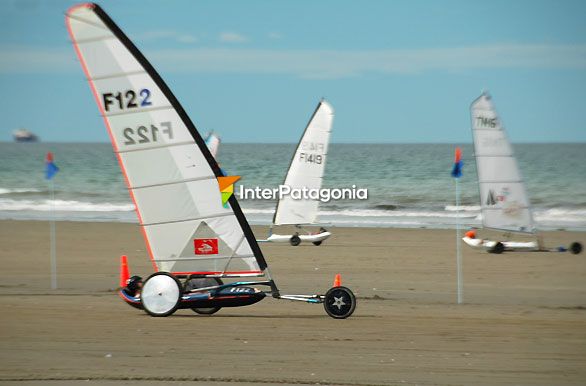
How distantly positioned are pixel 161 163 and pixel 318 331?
2703mm

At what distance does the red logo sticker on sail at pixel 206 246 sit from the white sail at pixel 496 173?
1270 centimetres

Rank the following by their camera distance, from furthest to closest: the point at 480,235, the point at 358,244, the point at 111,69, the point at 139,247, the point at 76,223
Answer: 1. the point at 76,223
2. the point at 480,235
3. the point at 358,244
4. the point at 139,247
5. the point at 111,69

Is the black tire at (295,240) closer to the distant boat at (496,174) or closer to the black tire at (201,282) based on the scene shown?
the distant boat at (496,174)

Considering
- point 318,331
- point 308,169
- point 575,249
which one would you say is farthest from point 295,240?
point 318,331

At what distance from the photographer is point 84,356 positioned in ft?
31.6

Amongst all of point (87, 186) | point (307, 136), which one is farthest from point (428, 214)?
point (87, 186)

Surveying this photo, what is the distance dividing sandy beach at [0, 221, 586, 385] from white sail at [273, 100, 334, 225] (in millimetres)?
5670

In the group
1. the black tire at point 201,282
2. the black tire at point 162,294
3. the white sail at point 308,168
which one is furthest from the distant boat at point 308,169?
the black tire at point 162,294

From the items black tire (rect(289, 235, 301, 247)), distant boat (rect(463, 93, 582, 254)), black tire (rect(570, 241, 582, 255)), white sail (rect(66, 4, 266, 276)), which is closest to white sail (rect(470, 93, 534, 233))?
distant boat (rect(463, 93, 582, 254))

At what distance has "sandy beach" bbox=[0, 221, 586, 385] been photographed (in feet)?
29.4

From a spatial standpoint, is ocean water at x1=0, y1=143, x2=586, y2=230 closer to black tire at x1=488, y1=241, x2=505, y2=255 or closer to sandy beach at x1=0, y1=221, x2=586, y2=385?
black tire at x1=488, y1=241, x2=505, y2=255

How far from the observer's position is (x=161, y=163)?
461 inches

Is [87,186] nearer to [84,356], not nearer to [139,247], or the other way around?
[139,247]

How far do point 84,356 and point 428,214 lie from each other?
29.9 m
